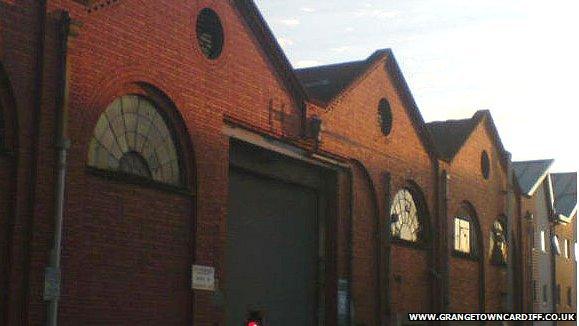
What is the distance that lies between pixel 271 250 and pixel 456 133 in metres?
13.9

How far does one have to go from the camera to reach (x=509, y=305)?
125 ft

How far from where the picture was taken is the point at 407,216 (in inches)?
1224

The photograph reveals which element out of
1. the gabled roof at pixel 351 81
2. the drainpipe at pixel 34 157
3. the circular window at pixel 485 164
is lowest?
the drainpipe at pixel 34 157

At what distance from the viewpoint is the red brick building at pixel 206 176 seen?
16.8 meters

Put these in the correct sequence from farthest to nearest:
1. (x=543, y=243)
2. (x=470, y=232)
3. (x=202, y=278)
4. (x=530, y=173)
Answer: (x=530, y=173) → (x=543, y=243) → (x=470, y=232) → (x=202, y=278)

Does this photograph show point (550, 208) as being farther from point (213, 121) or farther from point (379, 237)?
point (213, 121)

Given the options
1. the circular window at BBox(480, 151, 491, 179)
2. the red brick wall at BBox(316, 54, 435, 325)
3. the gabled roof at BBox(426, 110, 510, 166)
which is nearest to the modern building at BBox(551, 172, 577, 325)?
the gabled roof at BBox(426, 110, 510, 166)

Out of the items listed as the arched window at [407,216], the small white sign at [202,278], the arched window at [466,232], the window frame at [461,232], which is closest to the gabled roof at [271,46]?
the small white sign at [202,278]

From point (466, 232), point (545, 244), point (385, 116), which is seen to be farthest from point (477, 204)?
point (545, 244)

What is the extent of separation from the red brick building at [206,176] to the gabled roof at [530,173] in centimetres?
1045

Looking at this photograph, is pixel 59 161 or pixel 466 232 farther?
pixel 466 232

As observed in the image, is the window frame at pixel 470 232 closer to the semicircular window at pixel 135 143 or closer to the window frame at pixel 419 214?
the window frame at pixel 419 214

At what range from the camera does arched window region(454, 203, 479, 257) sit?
113 feet

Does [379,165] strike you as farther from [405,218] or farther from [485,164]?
[485,164]
